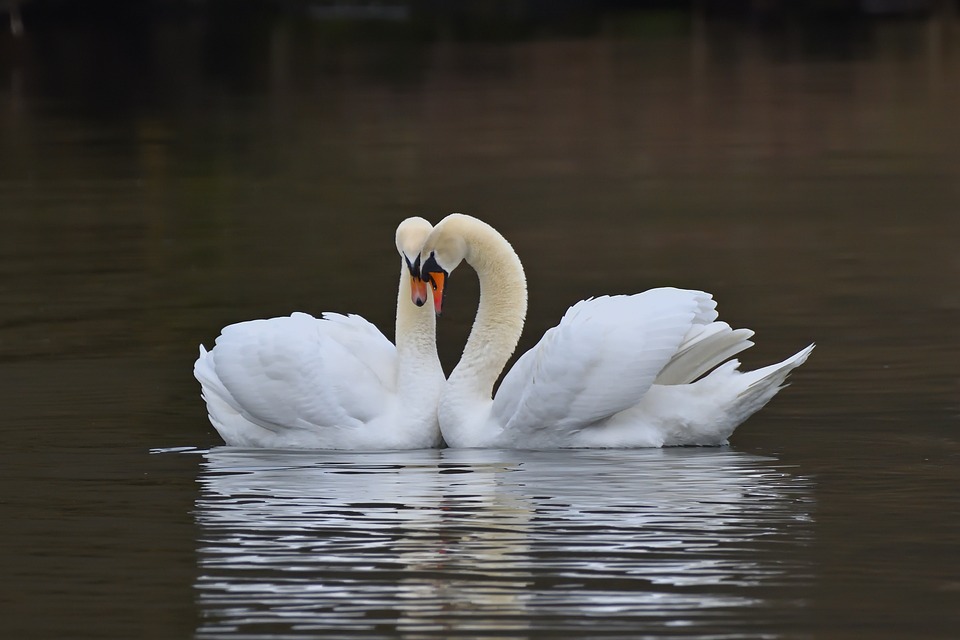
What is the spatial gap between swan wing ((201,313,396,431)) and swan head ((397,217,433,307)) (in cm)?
46

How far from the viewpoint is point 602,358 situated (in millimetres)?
10039

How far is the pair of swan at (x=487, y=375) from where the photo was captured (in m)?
10.1

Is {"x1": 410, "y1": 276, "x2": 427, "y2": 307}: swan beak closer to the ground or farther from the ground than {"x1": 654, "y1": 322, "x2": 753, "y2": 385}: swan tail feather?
farther from the ground

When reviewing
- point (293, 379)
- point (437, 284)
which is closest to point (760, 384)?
point (437, 284)

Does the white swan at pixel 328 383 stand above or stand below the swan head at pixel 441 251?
below

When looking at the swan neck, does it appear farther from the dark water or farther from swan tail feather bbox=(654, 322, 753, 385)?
swan tail feather bbox=(654, 322, 753, 385)

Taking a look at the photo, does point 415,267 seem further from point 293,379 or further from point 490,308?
point 293,379

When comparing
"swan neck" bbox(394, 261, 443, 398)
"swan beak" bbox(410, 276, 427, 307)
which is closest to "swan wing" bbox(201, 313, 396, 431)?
"swan neck" bbox(394, 261, 443, 398)

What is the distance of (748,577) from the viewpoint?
7.93 m

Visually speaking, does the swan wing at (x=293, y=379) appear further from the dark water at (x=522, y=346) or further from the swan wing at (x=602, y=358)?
the swan wing at (x=602, y=358)

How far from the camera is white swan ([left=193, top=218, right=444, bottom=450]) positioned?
10508 millimetres

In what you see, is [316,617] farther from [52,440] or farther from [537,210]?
[537,210]

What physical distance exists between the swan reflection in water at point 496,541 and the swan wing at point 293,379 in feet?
0.68

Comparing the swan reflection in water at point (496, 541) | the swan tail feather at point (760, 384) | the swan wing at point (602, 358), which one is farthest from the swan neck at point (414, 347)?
the swan tail feather at point (760, 384)
